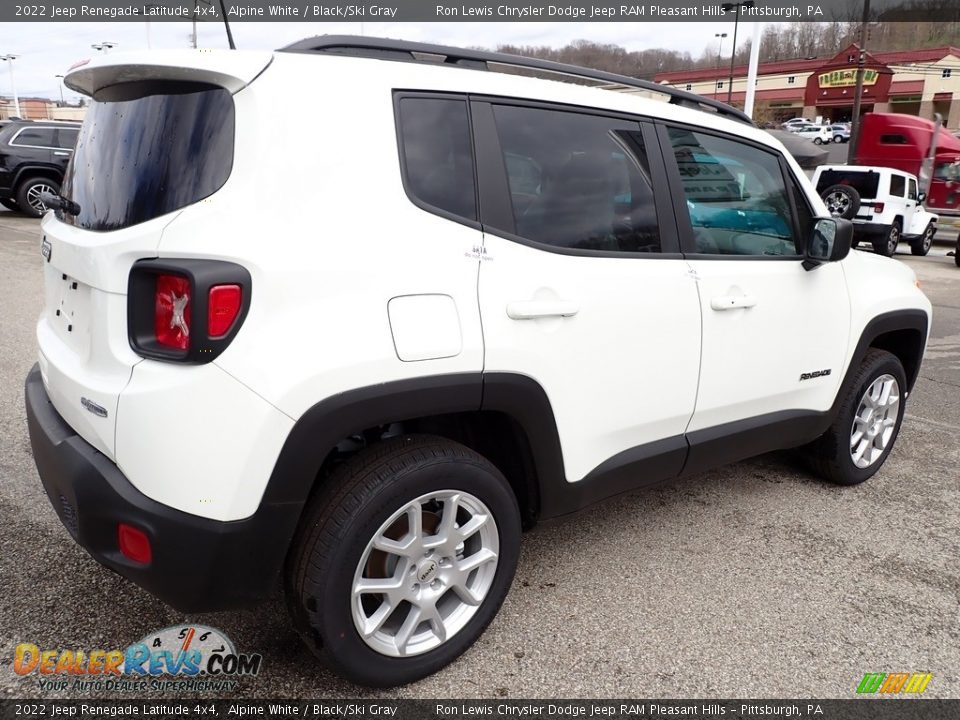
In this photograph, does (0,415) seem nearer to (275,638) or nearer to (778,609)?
(275,638)

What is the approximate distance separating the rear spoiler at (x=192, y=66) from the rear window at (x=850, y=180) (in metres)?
16.1

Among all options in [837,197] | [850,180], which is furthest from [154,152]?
[850,180]

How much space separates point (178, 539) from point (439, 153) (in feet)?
4.23

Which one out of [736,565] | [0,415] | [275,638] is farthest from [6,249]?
[736,565]

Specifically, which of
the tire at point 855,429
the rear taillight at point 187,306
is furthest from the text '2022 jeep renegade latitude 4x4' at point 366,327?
the tire at point 855,429

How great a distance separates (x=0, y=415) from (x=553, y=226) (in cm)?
369

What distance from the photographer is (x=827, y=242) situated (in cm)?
313

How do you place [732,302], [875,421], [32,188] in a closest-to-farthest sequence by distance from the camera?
[732,302]
[875,421]
[32,188]

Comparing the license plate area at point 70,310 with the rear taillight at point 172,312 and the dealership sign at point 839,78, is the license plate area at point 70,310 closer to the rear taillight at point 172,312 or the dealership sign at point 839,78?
the rear taillight at point 172,312

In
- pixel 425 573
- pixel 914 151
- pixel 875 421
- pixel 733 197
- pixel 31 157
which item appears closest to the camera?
pixel 425 573

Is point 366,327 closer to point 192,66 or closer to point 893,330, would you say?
point 192,66

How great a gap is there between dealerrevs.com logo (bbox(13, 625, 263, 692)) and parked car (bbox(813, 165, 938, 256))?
15.3 meters

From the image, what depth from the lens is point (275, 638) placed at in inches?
95.4

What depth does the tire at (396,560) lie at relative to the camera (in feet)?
6.47
